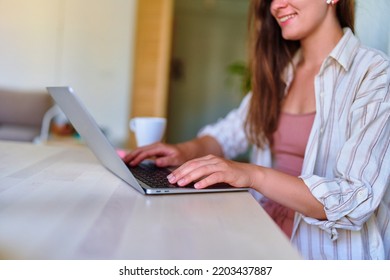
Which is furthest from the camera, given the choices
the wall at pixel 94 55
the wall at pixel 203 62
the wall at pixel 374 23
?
the wall at pixel 203 62

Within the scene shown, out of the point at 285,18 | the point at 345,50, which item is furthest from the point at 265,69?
the point at 345,50

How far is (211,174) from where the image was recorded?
0.58m

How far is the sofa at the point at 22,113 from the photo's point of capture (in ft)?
7.86

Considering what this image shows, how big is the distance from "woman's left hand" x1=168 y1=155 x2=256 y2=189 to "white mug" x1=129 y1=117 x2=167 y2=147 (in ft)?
1.19

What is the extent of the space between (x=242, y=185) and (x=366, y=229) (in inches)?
10.3

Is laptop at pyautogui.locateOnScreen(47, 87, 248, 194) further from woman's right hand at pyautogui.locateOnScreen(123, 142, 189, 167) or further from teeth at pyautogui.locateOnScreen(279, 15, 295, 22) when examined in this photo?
teeth at pyautogui.locateOnScreen(279, 15, 295, 22)

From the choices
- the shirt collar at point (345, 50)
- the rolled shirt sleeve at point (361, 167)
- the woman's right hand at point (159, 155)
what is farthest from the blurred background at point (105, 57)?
the rolled shirt sleeve at point (361, 167)

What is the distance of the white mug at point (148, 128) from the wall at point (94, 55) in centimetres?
181

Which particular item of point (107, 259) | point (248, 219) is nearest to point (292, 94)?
point (248, 219)

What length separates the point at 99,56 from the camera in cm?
298

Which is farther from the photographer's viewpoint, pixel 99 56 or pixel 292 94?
pixel 99 56

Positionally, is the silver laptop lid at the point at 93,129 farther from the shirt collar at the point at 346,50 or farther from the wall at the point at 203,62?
the wall at the point at 203,62

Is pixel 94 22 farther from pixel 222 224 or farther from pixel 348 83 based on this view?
pixel 222 224

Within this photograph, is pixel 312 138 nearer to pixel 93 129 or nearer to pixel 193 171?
pixel 193 171
